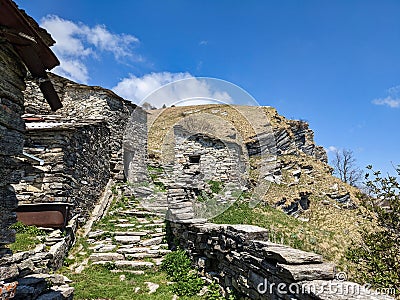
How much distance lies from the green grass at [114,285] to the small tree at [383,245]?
11.4 feet

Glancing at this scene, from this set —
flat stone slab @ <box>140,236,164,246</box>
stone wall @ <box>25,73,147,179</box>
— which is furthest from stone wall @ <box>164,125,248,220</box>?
flat stone slab @ <box>140,236,164,246</box>

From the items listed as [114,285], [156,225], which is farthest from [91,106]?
[114,285]

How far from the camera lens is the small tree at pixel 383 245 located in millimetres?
5084

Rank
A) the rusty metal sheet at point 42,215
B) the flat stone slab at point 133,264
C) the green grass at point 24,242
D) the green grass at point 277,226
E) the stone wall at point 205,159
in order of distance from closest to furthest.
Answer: the green grass at point 24,242
the flat stone slab at point 133,264
the rusty metal sheet at point 42,215
the green grass at point 277,226
the stone wall at point 205,159

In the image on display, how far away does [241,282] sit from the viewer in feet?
16.1

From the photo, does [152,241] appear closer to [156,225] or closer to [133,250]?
[133,250]

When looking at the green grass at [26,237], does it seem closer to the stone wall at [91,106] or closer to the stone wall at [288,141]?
the stone wall at [91,106]

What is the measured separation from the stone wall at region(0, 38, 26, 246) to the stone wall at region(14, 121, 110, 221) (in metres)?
3.86

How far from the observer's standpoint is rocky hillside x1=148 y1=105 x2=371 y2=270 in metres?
12.1

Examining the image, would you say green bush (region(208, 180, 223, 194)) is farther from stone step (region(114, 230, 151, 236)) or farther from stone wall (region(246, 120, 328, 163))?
stone wall (region(246, 120, 328, 163))

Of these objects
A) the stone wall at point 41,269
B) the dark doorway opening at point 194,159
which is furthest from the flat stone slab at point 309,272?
the dark doorway opening at point 194,159

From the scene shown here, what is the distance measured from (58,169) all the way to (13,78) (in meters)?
5.40

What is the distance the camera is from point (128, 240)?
9.04 metres

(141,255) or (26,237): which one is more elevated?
(26,237)
